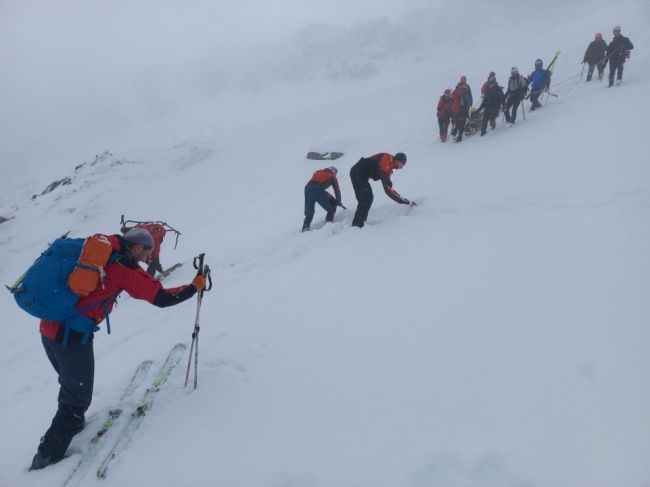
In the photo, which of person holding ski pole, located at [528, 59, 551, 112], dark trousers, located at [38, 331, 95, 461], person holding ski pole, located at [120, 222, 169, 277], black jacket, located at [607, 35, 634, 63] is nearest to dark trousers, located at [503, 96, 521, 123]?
person holding ski pole, located at [528, 59, 551, 112]

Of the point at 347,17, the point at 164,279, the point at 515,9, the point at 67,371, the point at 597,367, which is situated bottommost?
the point at 164,279

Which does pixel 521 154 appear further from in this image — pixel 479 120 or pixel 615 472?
pixel 615 472

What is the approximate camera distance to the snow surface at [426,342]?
3170 millimetres

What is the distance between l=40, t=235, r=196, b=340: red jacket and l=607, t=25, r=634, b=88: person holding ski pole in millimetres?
16192

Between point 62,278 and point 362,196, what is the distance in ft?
19.8

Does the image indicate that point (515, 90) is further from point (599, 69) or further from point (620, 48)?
point (599, 69)

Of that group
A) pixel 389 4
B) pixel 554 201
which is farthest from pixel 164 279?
pixel 389 4

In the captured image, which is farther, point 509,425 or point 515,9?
point 515,9

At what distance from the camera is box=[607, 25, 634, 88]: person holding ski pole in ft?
44.1

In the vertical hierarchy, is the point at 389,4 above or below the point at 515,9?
above

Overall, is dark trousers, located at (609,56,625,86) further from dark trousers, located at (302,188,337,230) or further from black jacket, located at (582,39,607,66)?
dark trousers, located at (302,188,337,230)

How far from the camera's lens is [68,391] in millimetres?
3891

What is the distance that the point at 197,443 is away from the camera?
379 cm

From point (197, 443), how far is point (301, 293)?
2.87 meters
